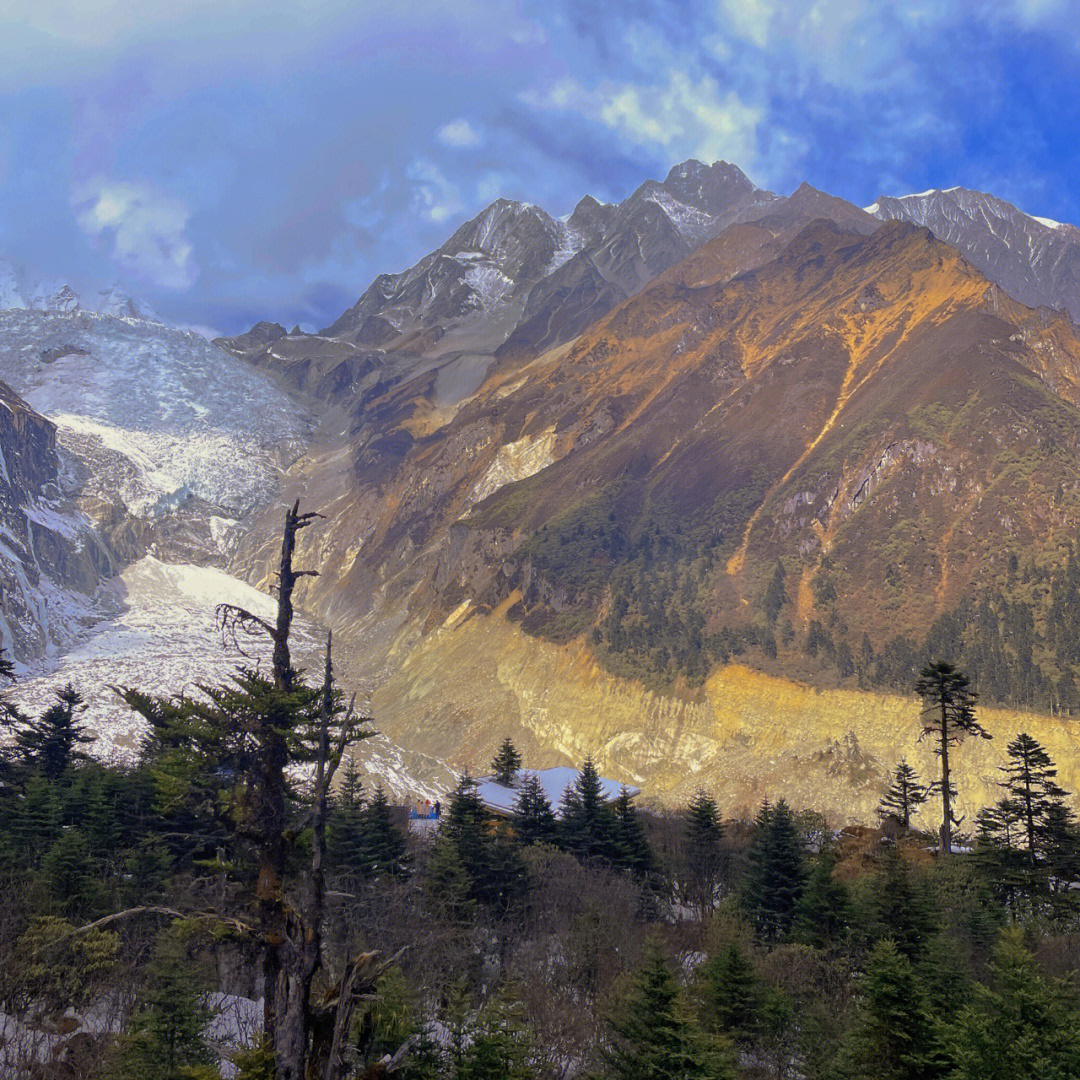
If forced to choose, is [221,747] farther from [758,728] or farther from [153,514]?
[153,514]

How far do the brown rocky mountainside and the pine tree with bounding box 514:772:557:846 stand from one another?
1185 inches

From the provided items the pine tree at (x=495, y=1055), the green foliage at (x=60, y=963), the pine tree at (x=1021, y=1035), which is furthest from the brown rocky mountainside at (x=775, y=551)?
the green foliage at (x=60, y=963)

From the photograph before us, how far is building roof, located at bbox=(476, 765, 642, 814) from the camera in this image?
5261cm

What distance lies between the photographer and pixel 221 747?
1652cm

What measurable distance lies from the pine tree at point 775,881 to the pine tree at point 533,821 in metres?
10.4

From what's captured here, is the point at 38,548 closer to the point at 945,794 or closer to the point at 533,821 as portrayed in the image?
the point at 533,821

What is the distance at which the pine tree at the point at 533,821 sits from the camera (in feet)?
134

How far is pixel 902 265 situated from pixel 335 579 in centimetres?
11157

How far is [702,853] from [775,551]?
176 feet

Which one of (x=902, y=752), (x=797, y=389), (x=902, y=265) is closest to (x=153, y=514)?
(x=797, y=389)

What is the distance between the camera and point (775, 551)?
91188 millimetres

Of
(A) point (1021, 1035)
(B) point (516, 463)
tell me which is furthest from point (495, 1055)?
(B) point (516, 463)

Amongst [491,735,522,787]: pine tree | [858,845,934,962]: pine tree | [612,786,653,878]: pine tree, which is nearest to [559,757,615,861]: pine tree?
[612,786,653,878]: pine tree

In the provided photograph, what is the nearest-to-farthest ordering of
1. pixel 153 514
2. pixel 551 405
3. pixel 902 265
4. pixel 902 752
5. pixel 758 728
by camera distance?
pixel 902 752 < pixel 758 728 < pixel 902 265 < pixel 551 405 < pixel 153 514
